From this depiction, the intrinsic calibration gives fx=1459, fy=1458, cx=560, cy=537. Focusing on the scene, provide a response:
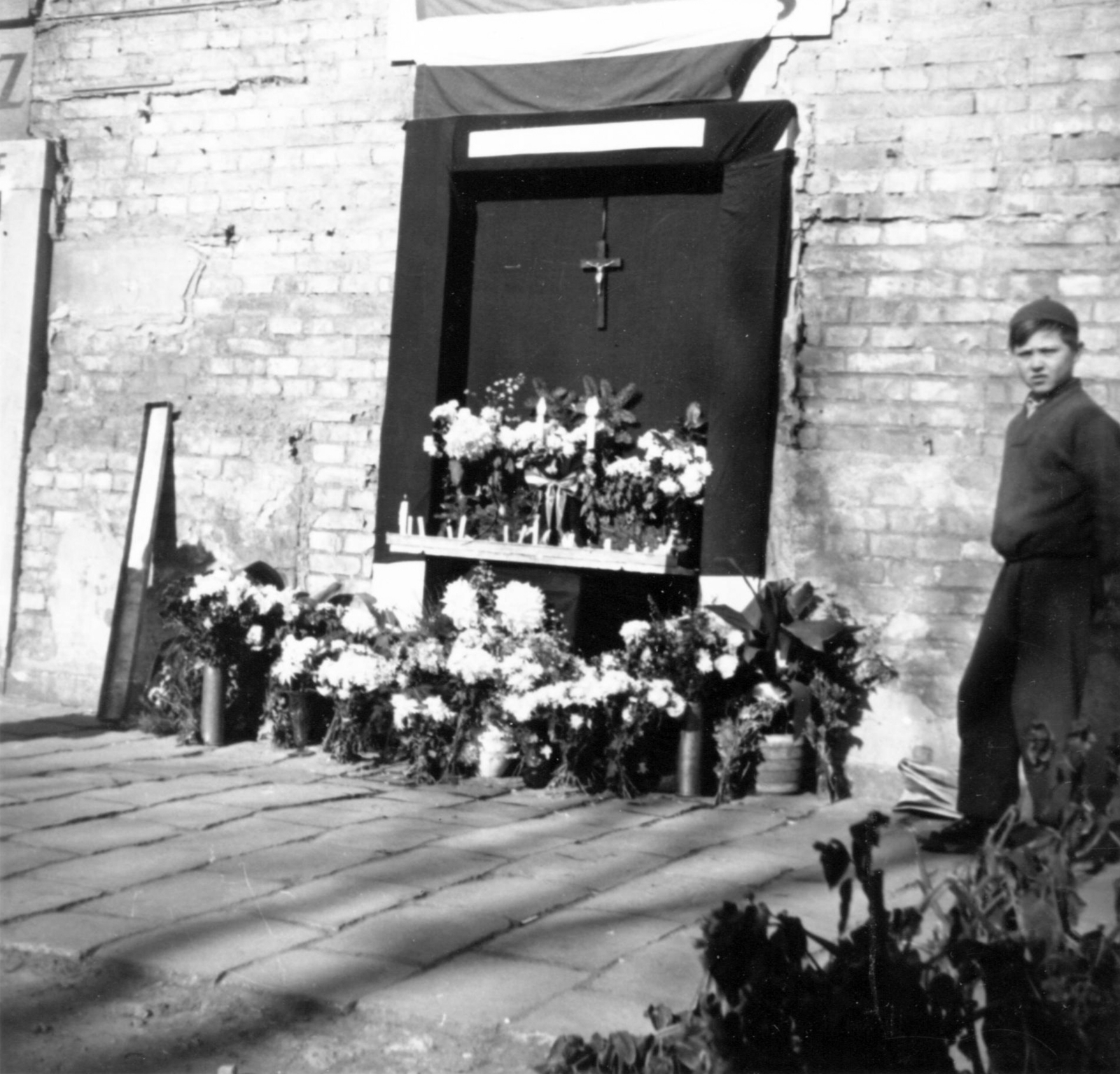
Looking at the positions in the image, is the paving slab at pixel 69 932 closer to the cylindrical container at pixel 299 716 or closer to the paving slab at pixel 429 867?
the paving slab at pixel 429 867

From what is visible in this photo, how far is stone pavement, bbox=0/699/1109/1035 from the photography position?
3.35 metres

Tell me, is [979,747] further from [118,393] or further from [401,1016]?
[118,393]

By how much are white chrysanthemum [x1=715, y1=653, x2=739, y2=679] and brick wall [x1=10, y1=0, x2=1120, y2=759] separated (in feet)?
1.92

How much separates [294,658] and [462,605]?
31.3 inches

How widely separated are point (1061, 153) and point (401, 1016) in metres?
4.10

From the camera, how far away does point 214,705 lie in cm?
648

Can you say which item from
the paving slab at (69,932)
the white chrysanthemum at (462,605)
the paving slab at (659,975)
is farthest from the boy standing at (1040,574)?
the paving slab at (69,932)

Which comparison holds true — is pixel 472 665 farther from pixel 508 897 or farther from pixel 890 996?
pixel 890 996

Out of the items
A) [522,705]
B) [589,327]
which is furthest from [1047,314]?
[522,705]

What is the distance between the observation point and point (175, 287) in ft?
23.7

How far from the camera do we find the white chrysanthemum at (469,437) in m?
6.15

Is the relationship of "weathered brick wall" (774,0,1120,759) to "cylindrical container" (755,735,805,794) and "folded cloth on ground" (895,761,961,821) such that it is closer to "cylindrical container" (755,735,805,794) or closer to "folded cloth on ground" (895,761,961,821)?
"folded cloth on ground" (895,761,961,821)

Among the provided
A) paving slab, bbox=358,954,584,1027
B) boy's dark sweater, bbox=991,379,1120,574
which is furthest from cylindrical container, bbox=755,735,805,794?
paving slab, bbox=358,954,584,1027

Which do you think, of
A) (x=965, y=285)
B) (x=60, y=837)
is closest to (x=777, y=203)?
(x=965, y=285)
